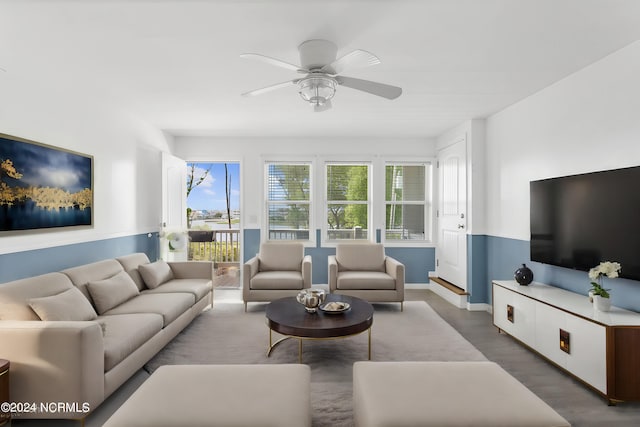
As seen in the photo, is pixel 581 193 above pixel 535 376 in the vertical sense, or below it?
above

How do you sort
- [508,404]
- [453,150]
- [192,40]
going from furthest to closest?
[453,150], [192,40], [508,404]

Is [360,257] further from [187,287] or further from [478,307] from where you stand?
[187,287]

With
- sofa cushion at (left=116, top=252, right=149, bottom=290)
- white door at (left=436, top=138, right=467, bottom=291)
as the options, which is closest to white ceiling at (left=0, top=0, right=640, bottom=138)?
white door at (left=436, top=138, right=467, bottom=291)

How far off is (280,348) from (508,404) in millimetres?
2130

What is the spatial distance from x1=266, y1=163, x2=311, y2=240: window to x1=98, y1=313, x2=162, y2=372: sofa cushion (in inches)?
122

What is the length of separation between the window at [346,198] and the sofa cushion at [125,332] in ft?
11.3

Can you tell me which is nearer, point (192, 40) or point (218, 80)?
point (192, 40)

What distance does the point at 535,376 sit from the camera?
8.79ft

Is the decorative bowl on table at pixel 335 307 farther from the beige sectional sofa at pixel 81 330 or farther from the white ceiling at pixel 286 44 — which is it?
the white ceiling at pixel 286 44

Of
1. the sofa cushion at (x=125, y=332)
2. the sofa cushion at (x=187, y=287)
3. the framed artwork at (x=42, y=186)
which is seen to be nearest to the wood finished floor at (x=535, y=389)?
the sofa cushion at (x=125, y=332)

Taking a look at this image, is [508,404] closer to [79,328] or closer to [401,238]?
[79,328]

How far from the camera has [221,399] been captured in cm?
155

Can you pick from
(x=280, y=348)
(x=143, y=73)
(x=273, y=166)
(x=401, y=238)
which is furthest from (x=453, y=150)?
(x=143, y=73)

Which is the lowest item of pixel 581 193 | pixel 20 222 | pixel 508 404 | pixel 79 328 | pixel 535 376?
pixel 535 376
